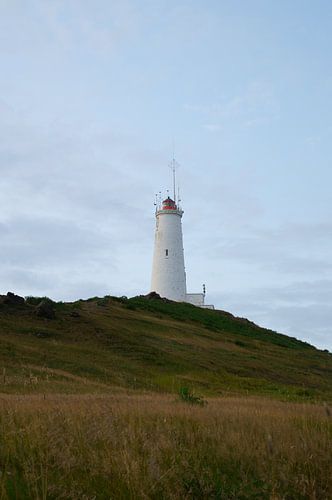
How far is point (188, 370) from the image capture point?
26.8 m

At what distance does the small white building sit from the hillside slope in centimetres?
1481

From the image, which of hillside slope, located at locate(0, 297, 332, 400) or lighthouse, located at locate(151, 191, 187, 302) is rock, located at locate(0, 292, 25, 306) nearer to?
hillside slope, located at locate(0, 297, 332, 400)

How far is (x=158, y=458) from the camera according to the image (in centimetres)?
609

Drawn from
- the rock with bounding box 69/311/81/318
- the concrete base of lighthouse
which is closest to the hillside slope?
the rock with bounding box 69/311/81/318

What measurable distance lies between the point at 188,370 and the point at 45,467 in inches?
838

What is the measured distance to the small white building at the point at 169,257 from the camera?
59406 mm

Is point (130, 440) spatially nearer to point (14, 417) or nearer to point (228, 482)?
point (228, 482)

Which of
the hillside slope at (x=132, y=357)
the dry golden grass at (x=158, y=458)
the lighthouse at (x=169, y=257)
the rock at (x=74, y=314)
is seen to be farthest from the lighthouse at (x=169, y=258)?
the dry golden grass at (x=158, y=458)

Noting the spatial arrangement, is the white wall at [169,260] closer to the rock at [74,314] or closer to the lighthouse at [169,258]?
the lighthouse at [169,258]

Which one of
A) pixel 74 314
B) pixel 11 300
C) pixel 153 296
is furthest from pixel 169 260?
pixel 11 300

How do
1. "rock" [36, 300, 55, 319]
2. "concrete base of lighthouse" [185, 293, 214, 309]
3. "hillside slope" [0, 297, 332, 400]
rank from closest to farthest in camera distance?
1. "hillside slope" [0, 297, 332, 400]
2. "rock" [36, 300, 55, 319]
3. "concrete base of lighthouse" [185, 293, 214, 309]

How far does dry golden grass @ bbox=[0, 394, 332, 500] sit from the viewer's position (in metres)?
5.38

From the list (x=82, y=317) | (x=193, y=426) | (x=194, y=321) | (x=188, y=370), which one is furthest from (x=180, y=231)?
(x=193, y=426)

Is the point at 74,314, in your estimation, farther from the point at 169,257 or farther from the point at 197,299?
the point at 197,299
